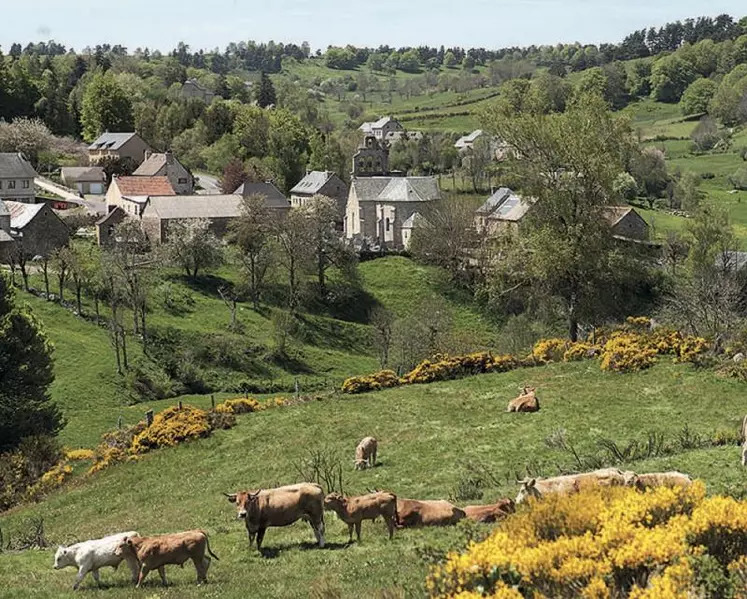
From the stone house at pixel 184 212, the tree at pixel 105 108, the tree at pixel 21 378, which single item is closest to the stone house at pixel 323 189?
the stone house at pixel 184 212

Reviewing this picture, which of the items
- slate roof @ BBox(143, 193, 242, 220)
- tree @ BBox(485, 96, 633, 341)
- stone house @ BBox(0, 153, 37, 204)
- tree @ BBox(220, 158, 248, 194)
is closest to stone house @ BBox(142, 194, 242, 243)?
slate roof @ BBox(143, 193, 242, 220)

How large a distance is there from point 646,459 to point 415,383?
52.6 feet

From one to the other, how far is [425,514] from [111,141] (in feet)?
404

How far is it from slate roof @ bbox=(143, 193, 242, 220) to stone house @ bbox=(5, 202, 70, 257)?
976cm

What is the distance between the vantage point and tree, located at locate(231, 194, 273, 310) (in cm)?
7681

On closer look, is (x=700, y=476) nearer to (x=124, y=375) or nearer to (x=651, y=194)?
(x=124, y=375)

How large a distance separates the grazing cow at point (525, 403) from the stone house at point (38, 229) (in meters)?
58.2

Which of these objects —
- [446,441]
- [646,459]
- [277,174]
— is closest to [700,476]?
[646,459]

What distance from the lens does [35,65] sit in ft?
571

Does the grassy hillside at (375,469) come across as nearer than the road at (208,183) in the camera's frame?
Yes

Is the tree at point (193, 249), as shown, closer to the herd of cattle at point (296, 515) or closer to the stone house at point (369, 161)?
the stone house at point (369, 161)

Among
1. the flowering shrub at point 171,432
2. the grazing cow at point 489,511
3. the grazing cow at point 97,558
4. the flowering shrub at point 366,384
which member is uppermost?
the grazing cow at point 489,511

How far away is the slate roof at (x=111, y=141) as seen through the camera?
129 metres

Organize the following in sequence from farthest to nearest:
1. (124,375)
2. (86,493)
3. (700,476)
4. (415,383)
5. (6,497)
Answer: (124,375) → (415,383) → (6,497) → (86,493) → (700,476)
